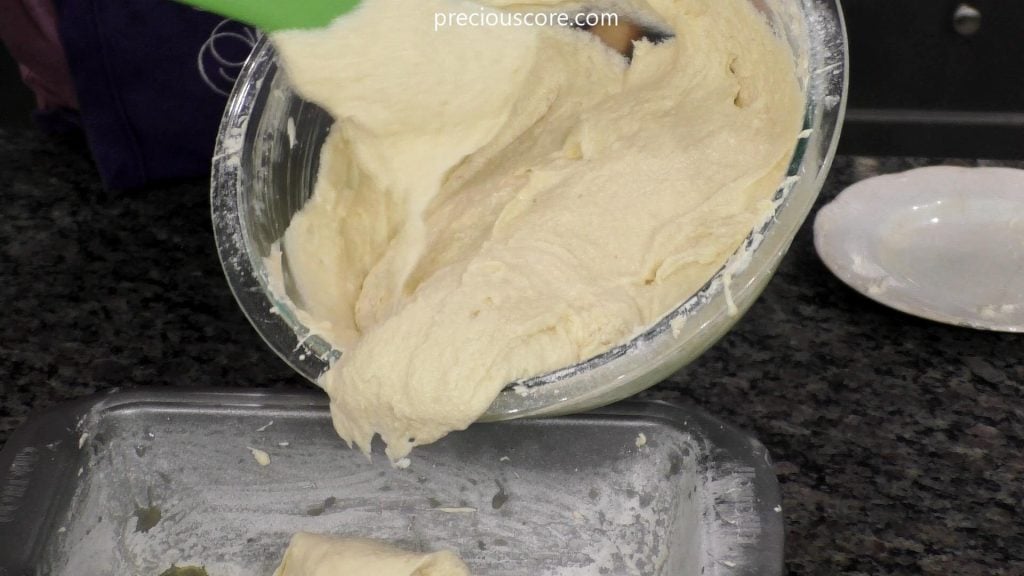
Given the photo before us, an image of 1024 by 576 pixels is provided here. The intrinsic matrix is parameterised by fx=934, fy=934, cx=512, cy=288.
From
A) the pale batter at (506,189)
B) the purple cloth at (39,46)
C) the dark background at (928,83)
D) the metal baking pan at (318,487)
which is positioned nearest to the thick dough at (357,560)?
the metal baking pan at (318,487)

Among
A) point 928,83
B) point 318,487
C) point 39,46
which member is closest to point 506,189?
point 318,487

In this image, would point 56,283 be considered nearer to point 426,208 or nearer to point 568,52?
point 426,208

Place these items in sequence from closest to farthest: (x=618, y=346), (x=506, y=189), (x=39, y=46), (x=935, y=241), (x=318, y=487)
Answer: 1. (x=618, y=346)
2. (x=506, y=189)
3. (x=318, y=487)
4. (x=935, y=241)
5. (x=39, y=46)

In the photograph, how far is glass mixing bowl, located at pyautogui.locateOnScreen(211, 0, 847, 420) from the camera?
64 centimetres

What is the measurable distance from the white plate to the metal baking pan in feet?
1.23

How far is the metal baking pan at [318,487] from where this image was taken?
81cm

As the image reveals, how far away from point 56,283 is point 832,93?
3.15ft

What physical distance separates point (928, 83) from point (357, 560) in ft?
4.15

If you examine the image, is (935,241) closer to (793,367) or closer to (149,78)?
(793,367)

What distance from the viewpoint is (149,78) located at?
3.94 ft

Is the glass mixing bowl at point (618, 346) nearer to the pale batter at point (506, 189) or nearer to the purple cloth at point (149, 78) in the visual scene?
the pale batter at point (506, 189)

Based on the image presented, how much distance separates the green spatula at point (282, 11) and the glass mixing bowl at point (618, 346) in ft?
0.32

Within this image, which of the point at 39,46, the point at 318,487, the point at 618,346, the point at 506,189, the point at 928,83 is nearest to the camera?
the point at 618,346

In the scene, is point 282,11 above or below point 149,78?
above
